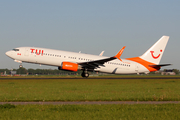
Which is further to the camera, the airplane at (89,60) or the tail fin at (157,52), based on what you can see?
the tail fin at (157,52)

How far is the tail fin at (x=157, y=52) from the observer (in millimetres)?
48875

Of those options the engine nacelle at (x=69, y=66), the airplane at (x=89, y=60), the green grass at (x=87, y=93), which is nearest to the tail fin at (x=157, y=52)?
the airplane at (x=89, y=60)

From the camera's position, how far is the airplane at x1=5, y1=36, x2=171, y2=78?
A: 40594 millimetres

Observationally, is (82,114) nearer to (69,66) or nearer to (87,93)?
(87,93)

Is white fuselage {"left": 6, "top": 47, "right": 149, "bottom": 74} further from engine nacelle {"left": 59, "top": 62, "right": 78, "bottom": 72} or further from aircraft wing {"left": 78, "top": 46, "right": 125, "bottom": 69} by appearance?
engine nacelle {"left": 59, "top": 62, "right": 78, "bottom": 72}

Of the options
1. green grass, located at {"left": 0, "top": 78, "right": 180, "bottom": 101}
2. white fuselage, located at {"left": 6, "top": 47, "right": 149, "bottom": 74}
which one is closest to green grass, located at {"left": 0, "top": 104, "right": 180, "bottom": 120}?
green grass, located at {"left": 0, "top": 78, "right": 180, "bottom": 101}

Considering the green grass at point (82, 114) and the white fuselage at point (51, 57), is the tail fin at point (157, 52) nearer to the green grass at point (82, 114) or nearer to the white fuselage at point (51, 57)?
the white fuselage at point (51, 57)

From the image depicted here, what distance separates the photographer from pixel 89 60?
4409 cm

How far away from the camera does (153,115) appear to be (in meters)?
10.2

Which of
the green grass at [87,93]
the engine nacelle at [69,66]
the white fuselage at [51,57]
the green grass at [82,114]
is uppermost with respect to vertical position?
the white fuselage at [51,57]

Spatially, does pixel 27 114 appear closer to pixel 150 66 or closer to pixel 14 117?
pixel 14 117

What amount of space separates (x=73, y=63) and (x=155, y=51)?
18.3m

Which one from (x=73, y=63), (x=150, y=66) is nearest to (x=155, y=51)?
(x=150, y=66)

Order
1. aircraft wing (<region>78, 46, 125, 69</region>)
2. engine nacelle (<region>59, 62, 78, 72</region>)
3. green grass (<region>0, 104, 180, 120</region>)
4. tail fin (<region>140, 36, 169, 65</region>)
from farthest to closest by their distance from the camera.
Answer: tail fin (<region>140, 36, 169, 65</region>) < aircraft wing (<region>78, 46, 125, 69</region>) < engine nacelle (<region>59, 62, 78, 72</region>) < green grass (<region>0, 104, 180, 120</region>)
